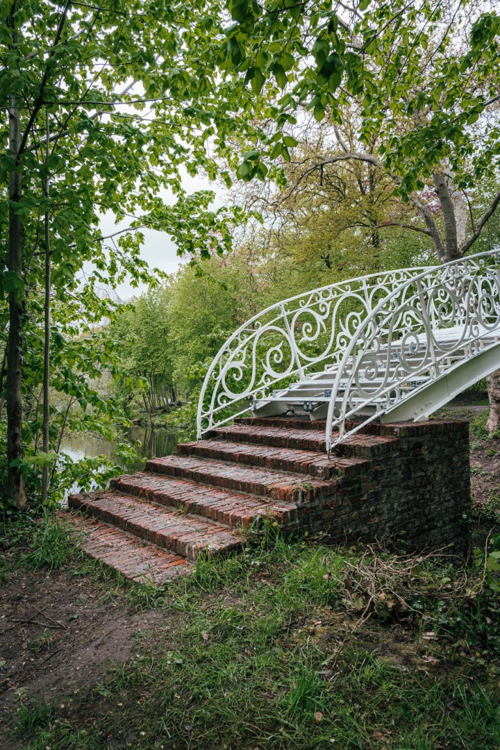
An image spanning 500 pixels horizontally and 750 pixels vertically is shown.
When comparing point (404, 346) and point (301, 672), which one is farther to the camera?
point (404, 346)

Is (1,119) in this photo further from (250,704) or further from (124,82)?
(250,704)

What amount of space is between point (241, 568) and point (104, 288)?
4.38 metres

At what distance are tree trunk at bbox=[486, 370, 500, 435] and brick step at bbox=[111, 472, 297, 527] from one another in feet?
23.3

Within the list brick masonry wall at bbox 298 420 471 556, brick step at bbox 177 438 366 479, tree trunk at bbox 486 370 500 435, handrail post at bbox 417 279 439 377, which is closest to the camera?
brick masonry wall at bbox 298 420 471 556

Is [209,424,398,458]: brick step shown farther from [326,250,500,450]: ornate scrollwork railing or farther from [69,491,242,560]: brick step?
[69,491,242,560]: brick step

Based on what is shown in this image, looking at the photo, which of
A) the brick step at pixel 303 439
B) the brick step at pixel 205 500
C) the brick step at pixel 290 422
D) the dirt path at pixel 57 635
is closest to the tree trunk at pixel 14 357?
the brick step at pixel 205 500

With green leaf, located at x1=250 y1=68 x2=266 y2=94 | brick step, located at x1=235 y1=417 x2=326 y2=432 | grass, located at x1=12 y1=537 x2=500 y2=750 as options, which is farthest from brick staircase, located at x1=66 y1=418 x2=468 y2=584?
green leaf, located at x1=250 y1=68 x2=266 y2=94

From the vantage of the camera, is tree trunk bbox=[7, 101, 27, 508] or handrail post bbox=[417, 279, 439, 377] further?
handrail post bbox=[417, 279, 439, 377]

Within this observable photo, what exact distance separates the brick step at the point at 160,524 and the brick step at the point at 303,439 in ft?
4.93

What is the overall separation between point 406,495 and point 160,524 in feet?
7.97

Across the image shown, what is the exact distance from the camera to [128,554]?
3.88 metres

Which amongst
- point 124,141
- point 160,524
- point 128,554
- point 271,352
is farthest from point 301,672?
point 271,352

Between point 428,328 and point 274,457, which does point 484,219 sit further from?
point 274,457

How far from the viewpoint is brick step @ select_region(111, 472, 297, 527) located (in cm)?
392
